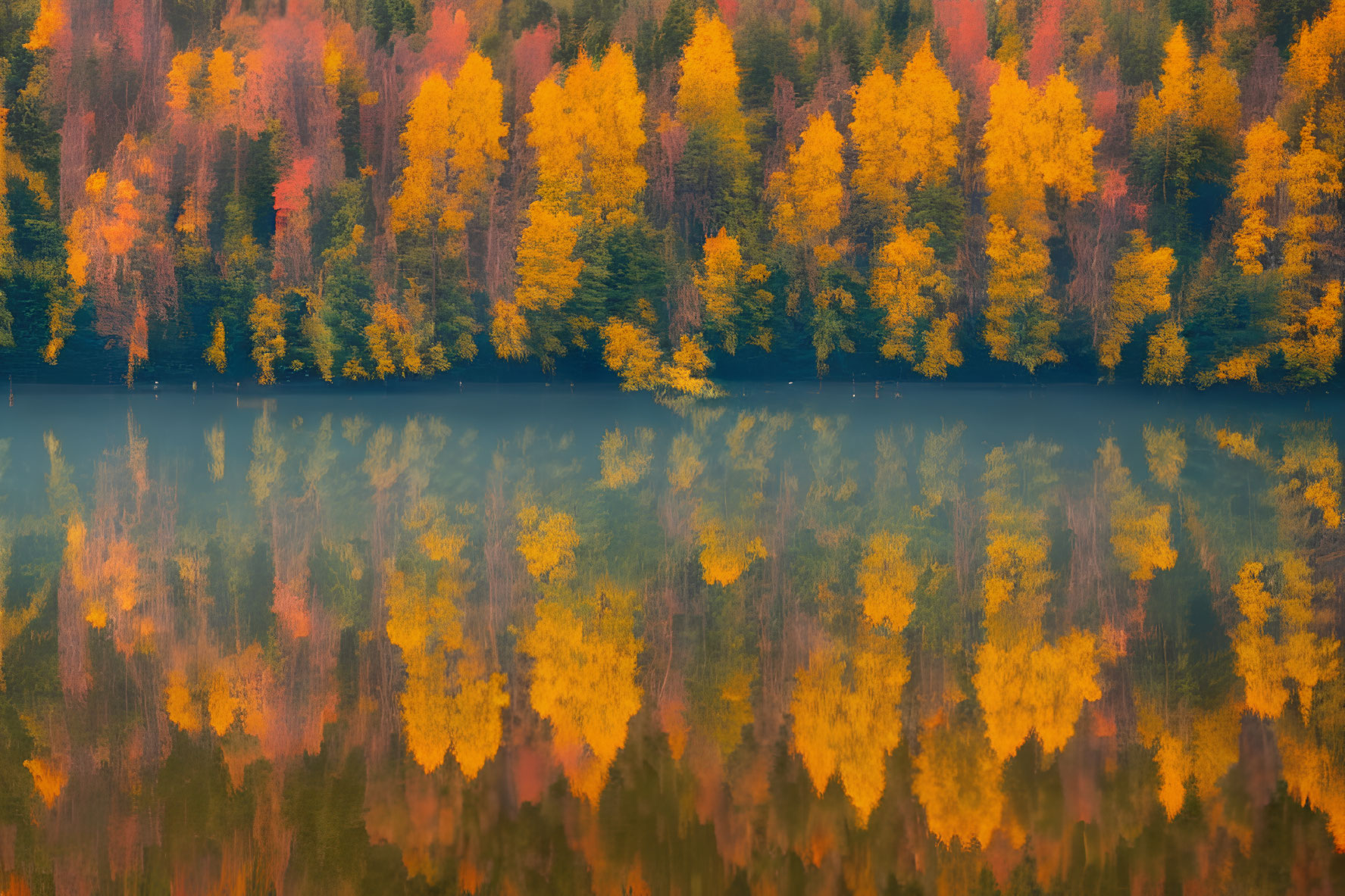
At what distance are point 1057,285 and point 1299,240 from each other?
262 inches

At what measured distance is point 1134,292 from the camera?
36781 mm

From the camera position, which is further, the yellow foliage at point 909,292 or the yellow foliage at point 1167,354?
the yellow foliage at point 909,292

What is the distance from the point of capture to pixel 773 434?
2577 centimetres

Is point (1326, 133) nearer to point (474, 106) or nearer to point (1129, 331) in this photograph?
point (1129, 331)

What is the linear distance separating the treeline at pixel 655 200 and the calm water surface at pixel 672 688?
20666mm

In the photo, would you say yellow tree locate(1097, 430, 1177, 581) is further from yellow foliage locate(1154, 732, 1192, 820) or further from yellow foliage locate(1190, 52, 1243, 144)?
yellow foliage locate(1190, 52, 1243, 144)

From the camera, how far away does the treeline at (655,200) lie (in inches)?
1471

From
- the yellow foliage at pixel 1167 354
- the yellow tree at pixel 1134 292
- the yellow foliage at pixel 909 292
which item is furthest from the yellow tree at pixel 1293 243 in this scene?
the yellow foliage at pixel 909 292

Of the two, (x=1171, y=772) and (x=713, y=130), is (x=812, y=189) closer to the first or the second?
(x=713, y=130)

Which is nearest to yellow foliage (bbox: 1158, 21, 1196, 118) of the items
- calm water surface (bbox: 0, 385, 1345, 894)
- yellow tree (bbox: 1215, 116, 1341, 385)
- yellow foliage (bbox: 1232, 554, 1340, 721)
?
yellow tree (bbox: 1215, 116, 1341, 385)

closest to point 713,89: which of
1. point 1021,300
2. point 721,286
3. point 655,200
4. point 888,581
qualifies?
point 655,200

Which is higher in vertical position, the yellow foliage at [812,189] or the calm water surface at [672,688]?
the yellow foliage at [812,189]

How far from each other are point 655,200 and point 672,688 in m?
32.7

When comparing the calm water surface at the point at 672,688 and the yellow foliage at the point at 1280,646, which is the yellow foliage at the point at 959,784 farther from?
the yellow foliage at the point at 1280,646
